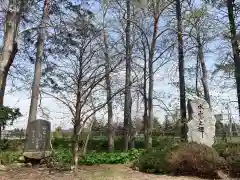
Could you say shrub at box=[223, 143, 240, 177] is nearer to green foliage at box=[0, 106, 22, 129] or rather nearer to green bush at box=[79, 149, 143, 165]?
green bush at box=[79, 149, 143, 165]

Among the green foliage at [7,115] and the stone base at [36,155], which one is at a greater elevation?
the green foliage at [7,115]

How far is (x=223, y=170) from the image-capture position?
36.1 feet

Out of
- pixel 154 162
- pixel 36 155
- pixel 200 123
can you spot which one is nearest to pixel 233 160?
pixel 154 162

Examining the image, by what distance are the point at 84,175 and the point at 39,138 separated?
14.2ft

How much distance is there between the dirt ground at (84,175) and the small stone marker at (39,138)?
2.00 meters

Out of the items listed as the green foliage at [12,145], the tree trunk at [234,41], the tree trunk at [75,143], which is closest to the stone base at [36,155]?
the tree trunk at [75,143]

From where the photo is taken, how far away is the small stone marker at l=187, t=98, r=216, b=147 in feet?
45.0

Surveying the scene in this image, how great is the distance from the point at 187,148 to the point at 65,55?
5.59 m

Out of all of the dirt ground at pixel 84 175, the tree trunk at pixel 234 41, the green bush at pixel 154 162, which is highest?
the tree trunk at pixel 234 41

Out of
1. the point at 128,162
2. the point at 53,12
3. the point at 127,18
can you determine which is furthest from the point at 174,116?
the point at 53,12

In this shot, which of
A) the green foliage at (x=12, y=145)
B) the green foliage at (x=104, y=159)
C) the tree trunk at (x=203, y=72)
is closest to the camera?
the green foliage at (x=104, y=159)

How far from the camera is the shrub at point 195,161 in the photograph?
35.6 ft

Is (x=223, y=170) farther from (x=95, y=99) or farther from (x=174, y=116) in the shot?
(x=174, y=116)

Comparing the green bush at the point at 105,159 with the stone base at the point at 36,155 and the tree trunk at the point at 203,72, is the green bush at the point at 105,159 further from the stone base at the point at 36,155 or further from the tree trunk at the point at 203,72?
the tree trunk at the point at 203,72
